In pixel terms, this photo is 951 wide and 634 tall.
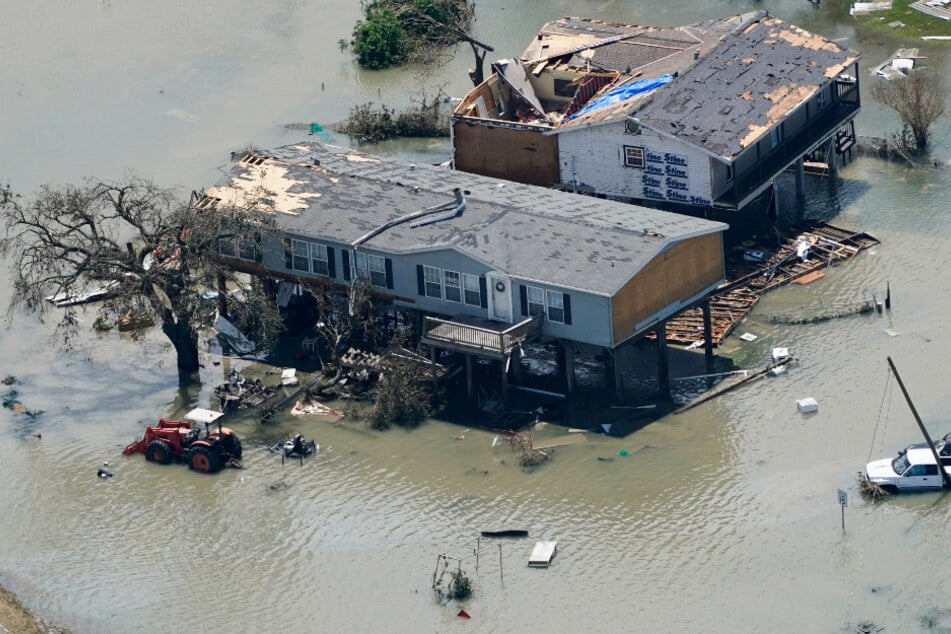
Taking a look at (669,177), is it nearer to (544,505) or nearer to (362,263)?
(362,263)

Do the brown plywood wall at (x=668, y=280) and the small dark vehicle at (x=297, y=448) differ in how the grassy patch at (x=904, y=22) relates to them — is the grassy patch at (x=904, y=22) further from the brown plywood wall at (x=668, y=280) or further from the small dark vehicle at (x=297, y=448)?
the small dark vehicle at (x=297, y=448)

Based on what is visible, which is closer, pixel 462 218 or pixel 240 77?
pixel 462 218

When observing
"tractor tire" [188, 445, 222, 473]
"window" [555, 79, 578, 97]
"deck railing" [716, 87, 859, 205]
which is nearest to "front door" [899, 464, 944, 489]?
"deck railing" [716, 87, 859, 205]

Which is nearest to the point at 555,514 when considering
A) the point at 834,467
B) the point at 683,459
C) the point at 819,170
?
the point at 683,459

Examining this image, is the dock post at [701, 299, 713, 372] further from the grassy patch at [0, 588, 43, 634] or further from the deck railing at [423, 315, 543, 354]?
the grassy patch at [0, 588, 43, 634]

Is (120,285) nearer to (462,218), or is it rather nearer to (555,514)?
(462,218)
